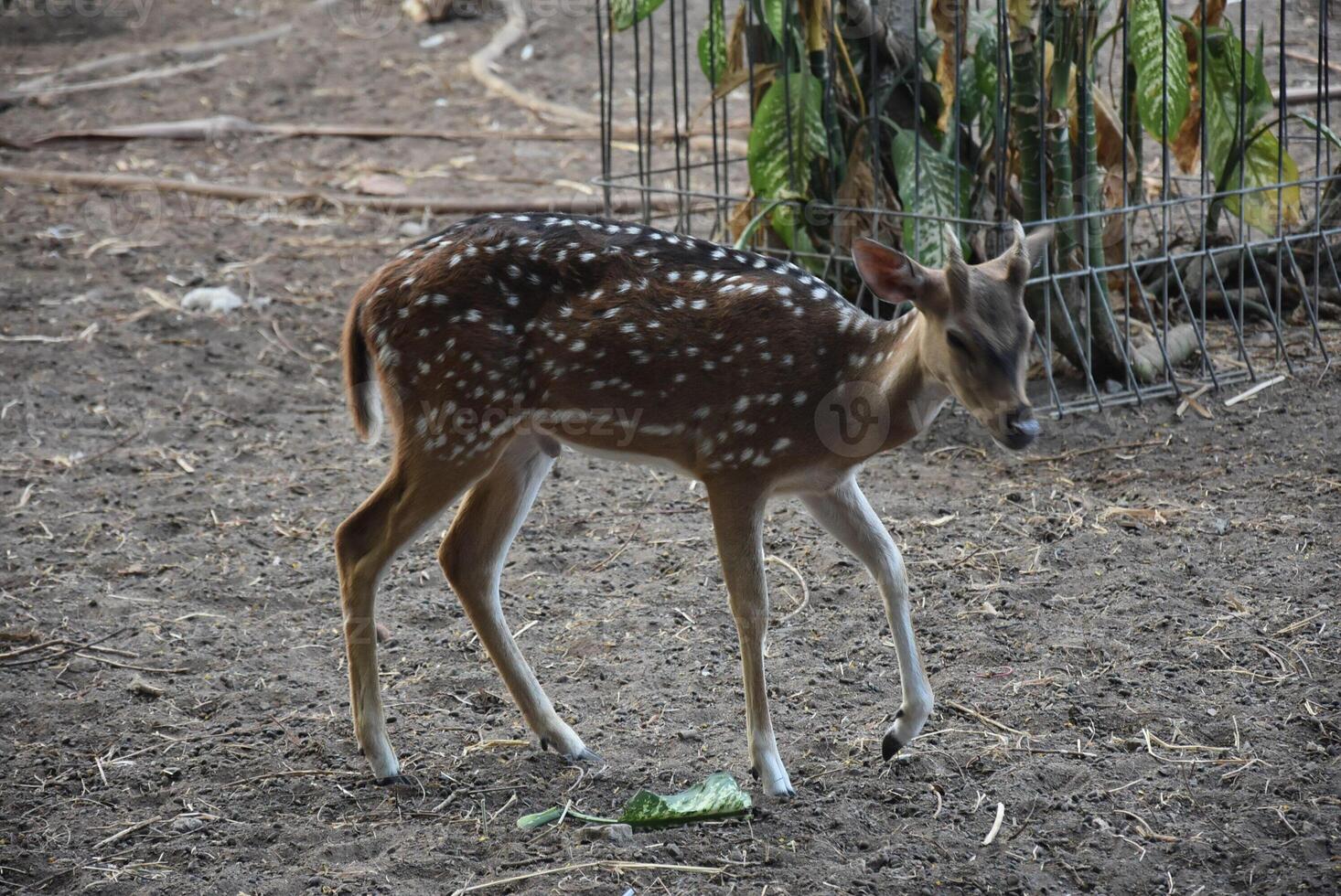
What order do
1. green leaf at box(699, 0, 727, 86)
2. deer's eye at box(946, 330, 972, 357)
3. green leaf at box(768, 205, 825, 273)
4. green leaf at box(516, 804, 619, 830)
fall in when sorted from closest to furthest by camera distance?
deer's eye at box(946, 330, 972, 357) → green leaf at box(516, 804, 619, 830) → green leaf at box(768, 205, 825, 273) → green leaf at box(699, 0, 727, 86)

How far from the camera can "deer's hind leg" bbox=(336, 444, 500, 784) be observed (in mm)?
3566

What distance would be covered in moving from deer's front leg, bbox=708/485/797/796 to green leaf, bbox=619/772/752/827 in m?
0.12

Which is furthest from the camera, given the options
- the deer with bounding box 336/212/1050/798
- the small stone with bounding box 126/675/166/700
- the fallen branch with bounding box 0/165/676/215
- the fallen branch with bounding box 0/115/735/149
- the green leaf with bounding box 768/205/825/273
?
the fallen branch with bounding box 0/115/735/149

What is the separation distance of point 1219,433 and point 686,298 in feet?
9.10

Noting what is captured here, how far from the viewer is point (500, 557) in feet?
12.7

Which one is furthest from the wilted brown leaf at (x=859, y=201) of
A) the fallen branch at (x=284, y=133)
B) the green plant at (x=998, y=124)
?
the fallen branch at (x=284, y=133)

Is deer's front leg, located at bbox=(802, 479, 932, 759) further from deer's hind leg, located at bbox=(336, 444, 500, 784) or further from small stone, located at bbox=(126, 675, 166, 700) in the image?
small stone, located at bbox=(126, 675, 166, 700)

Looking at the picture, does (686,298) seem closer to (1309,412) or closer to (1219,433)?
(1219,433)

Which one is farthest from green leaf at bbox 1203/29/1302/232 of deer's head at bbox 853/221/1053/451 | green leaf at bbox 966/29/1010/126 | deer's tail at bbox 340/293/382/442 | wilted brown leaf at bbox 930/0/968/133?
deer's tail at bbox 340/293/382/442

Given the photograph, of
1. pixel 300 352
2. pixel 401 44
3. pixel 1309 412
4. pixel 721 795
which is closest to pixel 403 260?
pixel 721 795

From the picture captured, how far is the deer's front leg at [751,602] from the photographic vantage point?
3.47m

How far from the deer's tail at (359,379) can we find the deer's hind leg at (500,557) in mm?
349

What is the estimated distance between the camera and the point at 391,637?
4.40m

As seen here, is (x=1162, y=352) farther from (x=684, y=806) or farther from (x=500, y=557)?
(x=684, y=806)
